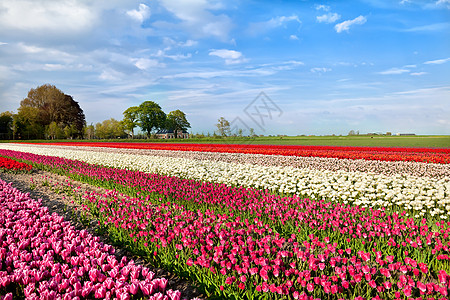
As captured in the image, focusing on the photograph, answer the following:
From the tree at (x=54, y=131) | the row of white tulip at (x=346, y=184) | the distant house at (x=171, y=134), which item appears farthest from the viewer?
the distant house at (x=171, y=134)

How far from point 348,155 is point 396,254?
14198 millimetres

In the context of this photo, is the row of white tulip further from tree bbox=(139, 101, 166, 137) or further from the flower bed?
tree bbox=(139, 101, 166, 137)

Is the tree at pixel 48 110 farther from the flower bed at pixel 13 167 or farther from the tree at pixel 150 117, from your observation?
the flower bed at pixel 13 167

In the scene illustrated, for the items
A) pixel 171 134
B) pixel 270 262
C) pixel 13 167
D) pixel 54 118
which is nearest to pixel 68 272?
pixel 270 262

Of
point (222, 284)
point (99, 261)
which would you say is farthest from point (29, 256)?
point (222, 284)

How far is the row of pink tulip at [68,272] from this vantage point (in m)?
2.83

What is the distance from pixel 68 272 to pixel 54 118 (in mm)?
82023

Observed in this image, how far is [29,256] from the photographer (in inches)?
150

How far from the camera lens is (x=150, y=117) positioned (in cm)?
7562

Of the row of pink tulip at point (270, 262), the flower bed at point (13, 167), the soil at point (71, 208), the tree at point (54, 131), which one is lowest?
the soil at point (71, 208)

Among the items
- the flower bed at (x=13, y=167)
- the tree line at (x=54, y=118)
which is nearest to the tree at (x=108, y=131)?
the tree line at (x=54, y=118)

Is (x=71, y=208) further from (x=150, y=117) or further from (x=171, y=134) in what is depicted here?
(x=171, y=134)

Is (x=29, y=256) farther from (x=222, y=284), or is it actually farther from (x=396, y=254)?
(x=396, y=254)

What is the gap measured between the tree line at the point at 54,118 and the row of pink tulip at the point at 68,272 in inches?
2882
